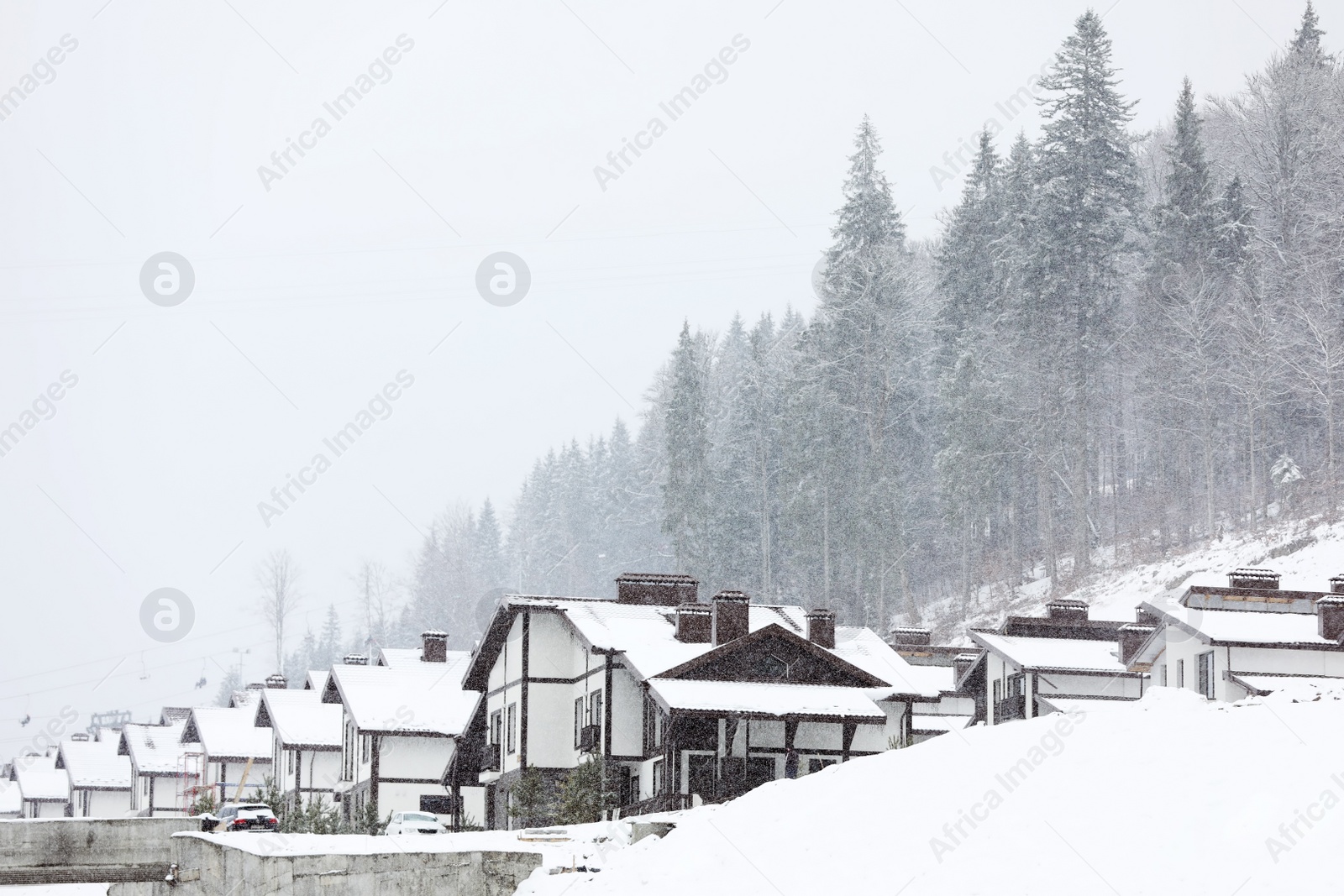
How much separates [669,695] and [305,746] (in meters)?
27.2

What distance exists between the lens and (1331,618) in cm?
4381

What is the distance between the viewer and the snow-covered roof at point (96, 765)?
3204 inches

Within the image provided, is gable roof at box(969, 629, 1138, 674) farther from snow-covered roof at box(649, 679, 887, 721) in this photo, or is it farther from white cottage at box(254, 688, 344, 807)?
white cottage at box(254, 688, 344, 807)

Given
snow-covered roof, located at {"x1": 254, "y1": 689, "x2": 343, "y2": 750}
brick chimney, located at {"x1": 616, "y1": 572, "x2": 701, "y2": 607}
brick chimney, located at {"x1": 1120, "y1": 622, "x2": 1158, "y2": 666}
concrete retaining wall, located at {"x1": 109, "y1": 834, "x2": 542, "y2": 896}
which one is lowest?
snow-covered roof, located at {"x1": 254, "y1": 689, "x2": 343, "y2": 750}

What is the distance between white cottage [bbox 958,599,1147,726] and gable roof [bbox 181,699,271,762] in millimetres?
32252

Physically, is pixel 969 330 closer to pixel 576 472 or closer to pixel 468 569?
pixel 576 472

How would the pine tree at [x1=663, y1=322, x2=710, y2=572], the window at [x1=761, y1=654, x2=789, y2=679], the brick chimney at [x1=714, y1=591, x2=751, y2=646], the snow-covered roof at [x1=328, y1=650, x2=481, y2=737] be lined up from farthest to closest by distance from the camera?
1. the pine tree at [x1=663, y1=322, x2=710, y2=572]
2. the snow-covered roof at [x1=328, y1=650, x2=481, y2=737]
3. the brick chimney at [x1=714, y1=591, x2=751, y2=646]
4. the window at [x1=761, y1=654, x2=789, y2=679]

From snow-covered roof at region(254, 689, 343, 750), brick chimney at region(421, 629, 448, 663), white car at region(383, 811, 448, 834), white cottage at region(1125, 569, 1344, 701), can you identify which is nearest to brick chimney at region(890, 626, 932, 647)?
white cottage at region(1125, 569, 1344, 701)

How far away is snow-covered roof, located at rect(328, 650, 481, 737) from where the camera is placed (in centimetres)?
5347

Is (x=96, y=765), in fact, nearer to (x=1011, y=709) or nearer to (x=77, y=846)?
(x=77, y=846)

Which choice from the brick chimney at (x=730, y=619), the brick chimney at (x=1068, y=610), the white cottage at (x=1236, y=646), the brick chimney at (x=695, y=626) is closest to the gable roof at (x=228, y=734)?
the brick chimney at (x=695, y=626)

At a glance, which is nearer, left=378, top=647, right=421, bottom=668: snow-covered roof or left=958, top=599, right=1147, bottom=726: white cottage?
left=958, top=599, right=1147, bottom=726: white cottage

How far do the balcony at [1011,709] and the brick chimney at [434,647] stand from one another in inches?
905

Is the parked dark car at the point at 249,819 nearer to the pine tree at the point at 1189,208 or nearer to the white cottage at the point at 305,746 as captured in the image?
the white cottage at the point at 305,746
